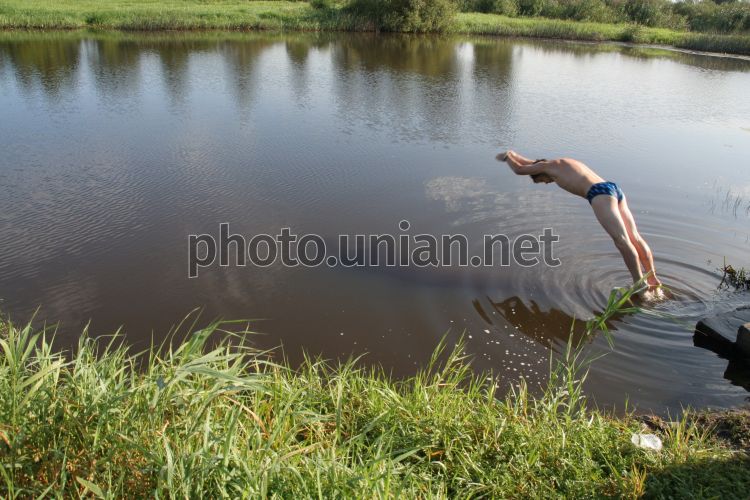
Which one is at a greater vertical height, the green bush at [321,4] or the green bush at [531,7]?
the green bush at [531,7]

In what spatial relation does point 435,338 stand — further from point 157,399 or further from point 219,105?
point 219,105

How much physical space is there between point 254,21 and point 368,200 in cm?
2291

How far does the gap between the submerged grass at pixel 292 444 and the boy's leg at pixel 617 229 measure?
78.2 inches

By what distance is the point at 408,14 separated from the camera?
97.0ft

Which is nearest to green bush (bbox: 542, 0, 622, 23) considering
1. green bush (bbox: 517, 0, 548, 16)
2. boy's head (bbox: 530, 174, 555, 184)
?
green bush (bbox: 517, 0, 548, 16)

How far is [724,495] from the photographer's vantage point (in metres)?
2.73

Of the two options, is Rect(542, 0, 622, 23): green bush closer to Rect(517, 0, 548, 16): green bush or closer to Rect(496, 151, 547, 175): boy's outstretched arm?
Rect(517, 0, 548, 16): green bush

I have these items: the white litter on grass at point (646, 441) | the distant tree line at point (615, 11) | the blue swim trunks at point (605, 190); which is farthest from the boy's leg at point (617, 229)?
the distant tree line at point (615, 11)

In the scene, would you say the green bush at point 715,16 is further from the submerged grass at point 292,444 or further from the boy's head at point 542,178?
the submerged grass at point 292,444

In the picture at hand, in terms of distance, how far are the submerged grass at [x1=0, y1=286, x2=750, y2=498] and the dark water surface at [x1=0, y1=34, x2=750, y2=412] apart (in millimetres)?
1149

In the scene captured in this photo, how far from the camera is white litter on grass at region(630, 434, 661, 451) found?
3100 mm

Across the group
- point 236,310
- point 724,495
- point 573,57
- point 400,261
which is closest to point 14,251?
point 236,310

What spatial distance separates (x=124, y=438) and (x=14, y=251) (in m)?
4.49

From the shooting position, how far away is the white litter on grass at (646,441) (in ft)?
10.2
